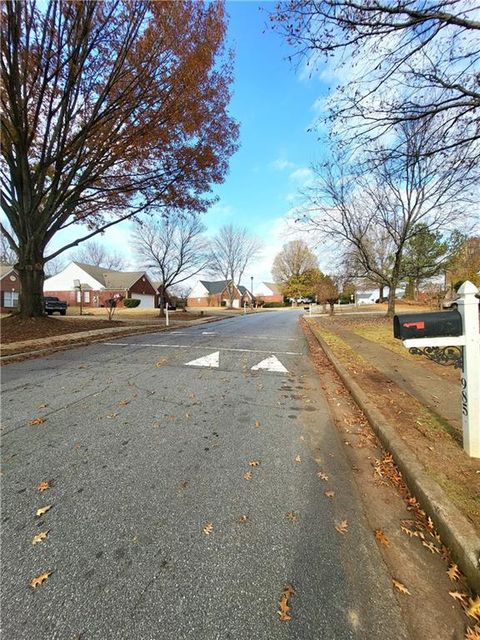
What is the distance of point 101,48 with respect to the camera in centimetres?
1073

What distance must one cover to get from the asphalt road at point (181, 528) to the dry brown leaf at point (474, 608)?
1.20 ft

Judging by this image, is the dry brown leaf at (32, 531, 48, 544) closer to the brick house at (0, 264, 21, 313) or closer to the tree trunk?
the tree trunk

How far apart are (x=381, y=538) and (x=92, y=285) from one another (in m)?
58.4

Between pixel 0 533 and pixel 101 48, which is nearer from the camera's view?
pixel 0 533

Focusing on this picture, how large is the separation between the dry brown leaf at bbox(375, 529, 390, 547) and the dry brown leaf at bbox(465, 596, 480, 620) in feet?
1.70

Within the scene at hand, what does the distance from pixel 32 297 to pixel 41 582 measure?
47.7 ft

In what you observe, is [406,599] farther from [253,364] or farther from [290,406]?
[253,364]

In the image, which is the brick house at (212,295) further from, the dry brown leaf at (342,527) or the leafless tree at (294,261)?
the dry brown leaf at (342,527)

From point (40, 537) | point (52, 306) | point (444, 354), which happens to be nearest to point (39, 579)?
point (40, 537)

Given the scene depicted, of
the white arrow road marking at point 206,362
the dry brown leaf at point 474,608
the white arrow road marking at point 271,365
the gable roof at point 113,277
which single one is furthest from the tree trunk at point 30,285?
the gable roof at point 113,277

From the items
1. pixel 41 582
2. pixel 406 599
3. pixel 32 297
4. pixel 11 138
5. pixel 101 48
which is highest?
pixel 101 48

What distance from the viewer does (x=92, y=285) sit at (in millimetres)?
54406

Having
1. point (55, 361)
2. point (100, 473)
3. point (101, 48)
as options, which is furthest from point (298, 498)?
point (101, 48)

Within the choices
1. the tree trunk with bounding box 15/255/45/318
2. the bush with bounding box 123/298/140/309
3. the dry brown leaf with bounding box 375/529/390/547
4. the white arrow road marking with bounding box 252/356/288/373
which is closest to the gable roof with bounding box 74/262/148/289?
the bush with bounding box 123/298/140/309
